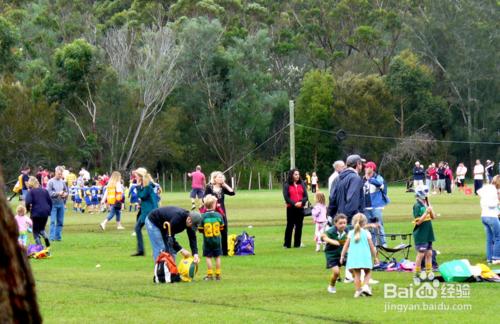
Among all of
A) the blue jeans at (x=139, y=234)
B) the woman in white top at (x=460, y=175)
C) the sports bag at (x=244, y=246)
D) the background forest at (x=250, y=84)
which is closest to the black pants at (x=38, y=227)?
the blue jeans at (x=139, y=234)

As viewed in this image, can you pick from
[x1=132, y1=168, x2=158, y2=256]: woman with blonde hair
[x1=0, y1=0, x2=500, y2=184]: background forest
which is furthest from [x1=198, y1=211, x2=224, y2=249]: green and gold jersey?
[x1=0, y1=0, x2=500, y2=184]: background forest

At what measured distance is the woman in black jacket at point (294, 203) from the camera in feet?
79.7

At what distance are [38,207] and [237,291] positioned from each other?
945 cm

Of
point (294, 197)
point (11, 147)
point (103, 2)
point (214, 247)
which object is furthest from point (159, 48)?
point (214, 247)

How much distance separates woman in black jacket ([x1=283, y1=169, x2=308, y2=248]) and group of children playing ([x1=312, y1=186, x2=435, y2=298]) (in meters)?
6.90

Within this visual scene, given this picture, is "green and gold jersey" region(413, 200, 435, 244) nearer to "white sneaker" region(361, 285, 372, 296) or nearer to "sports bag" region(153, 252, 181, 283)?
"white sneaker" region(361, 285, 372, 296)

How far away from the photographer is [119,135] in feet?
266

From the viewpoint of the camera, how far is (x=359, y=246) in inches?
577

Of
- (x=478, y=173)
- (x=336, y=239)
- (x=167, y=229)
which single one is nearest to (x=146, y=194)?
(x=167, y=229)

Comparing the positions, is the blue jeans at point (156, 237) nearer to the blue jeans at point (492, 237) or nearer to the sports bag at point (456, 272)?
the sports bag at point (456, 272)

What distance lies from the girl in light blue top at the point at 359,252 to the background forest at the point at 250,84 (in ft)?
198

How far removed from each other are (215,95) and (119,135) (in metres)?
8.70

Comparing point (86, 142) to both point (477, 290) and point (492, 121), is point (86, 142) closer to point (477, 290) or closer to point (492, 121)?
point (492, 121)

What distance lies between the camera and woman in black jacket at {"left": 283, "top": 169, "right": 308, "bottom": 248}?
2428 centimetres
